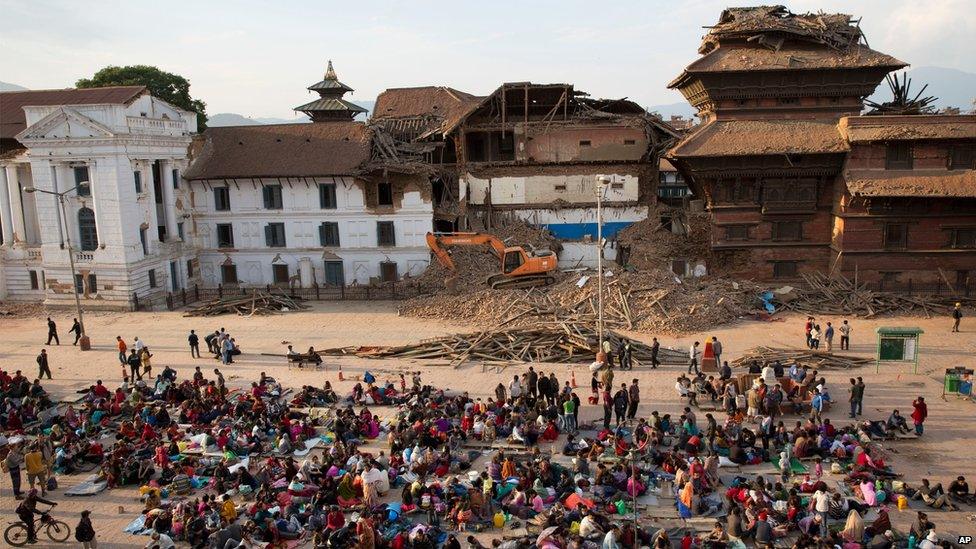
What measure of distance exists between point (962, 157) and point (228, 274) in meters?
45.1

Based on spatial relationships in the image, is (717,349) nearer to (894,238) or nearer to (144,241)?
(894,238)

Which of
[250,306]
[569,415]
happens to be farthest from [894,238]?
[250,306]

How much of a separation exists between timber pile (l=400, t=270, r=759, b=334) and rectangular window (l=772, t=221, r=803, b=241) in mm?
4545

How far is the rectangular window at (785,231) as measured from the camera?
4306 cm

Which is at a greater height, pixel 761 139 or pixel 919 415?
pixel 761 139

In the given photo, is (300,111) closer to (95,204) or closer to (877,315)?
(95,204)

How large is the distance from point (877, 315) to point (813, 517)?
80.3 feet

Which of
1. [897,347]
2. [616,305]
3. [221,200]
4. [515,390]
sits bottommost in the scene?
[515,390]

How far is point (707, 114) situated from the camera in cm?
4744

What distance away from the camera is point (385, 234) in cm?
4750

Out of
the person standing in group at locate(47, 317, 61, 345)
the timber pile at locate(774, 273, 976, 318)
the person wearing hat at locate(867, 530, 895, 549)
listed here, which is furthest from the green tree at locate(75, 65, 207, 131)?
the person wearing hat at locate(867, 530, 895, 549)

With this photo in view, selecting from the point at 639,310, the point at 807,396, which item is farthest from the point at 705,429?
the point at 639,310

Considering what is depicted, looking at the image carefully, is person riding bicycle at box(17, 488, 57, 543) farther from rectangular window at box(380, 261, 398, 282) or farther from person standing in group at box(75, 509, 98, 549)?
rectangular window at box(380, 261, 398, 282)

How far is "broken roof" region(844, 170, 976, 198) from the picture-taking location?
38.3m
